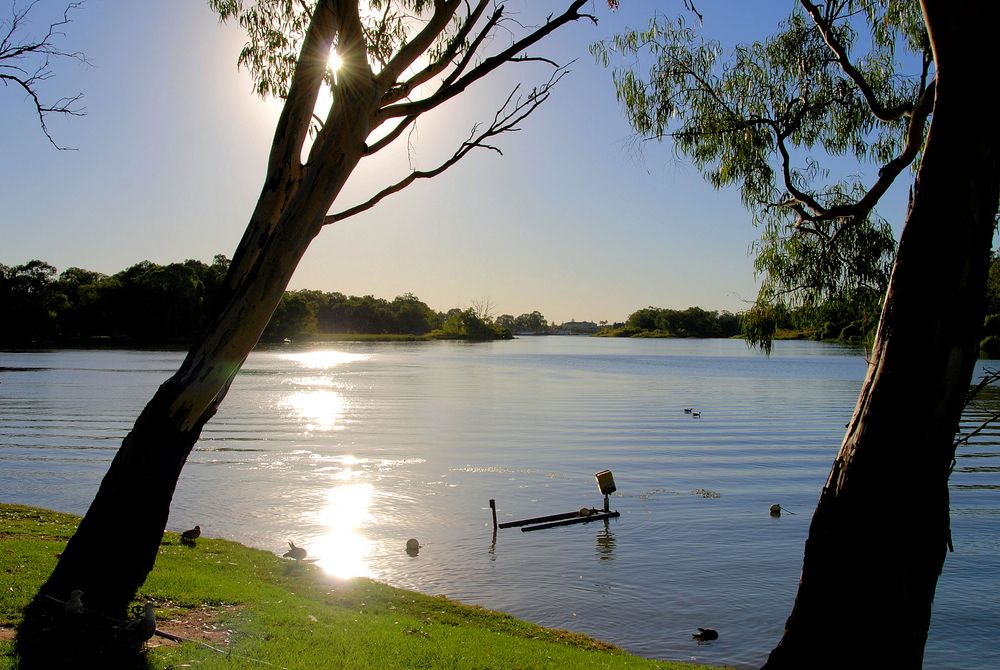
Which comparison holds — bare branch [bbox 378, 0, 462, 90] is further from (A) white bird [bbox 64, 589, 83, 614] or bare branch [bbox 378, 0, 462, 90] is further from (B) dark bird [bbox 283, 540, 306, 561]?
(B) dark bird [bbox 283, 540, 306, 561]

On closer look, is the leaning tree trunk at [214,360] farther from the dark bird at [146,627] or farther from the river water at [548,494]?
the river water at [548,494]

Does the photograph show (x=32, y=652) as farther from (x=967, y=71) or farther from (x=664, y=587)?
(x=664, y=587)

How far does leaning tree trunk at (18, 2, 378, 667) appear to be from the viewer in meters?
4.97

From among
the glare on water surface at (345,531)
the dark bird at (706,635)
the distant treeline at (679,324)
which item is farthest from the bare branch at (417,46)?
the distant treeline at (679,324)

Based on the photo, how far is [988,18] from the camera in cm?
312

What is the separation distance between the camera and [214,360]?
519 centimetres

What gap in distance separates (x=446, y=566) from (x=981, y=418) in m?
25.0

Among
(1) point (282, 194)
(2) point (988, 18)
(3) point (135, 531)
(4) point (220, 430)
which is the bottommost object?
(4) point (220, 430)

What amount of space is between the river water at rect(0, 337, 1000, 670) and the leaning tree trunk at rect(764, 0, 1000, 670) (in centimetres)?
469

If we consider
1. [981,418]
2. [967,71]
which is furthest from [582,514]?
[981,418]

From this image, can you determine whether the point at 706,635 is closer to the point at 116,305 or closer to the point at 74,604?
the point at 74,604

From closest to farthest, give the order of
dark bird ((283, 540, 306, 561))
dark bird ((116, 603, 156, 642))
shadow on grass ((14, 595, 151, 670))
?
shadow on grass ((14, 595, 151, 670)) < dark bird ((116, 603, 156, 642)) < dark bird ((283, 540, 306, 561))

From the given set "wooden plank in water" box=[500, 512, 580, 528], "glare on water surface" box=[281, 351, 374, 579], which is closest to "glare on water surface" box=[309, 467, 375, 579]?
"glare on water surface" box=[281, 351, 374, 579]

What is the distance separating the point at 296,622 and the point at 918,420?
15.3 feet
